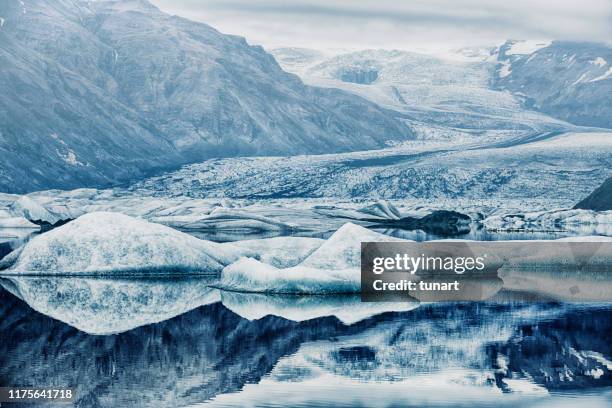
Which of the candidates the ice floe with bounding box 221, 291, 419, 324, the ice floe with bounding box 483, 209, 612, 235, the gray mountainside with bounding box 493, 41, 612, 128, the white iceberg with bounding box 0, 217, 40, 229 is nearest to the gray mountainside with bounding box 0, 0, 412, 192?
the gray mountainside with bounding box 493, 41, 612, 128

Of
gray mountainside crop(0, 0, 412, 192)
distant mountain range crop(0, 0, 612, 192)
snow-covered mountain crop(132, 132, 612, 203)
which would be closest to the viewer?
snow-covered mountain crop(132, 132, 612, 203)

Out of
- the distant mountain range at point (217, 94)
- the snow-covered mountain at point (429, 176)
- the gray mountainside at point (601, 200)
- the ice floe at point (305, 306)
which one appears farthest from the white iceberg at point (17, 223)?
the gray mountainside at point (601, 200)

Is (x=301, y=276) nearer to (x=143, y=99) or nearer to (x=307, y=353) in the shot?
(x=307, y=353)

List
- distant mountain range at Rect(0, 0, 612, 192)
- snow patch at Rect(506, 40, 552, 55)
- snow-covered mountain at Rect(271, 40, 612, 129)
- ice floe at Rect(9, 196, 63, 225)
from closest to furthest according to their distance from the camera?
1. ice floe at Rect(9, 196, 63, 225)
2. distant mountain range at Rect(0, 0, 612, 192)
3. snow-covered mountain at Rect(271, 40, 612, 129)
4. snow patch at Rect(506, 40, 552, 55)

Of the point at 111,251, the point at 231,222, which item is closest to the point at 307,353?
the point at 111,251

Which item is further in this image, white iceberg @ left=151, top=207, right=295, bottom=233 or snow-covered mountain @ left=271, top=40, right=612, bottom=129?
snow-covered mountain @ left=271, top=40, right=612, bottom=129

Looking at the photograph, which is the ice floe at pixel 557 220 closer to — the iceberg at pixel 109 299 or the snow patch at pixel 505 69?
the iceberg at pixel 109 299

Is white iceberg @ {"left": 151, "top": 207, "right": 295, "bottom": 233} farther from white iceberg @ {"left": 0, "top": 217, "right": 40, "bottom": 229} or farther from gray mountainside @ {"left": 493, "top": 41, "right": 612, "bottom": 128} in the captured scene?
gray mountainside @ {"left": 493, "top": 41, "right": 612, "bottom": 128}
